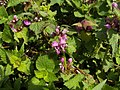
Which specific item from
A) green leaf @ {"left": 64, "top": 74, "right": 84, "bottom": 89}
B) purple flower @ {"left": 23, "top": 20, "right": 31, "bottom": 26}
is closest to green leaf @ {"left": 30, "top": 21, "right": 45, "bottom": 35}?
purple flower @ {"left": 23, "top": 20, "right": 31, "bottom": 26}

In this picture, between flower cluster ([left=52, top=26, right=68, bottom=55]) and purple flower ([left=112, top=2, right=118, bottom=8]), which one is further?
purple flower ([left=112, top=2, right=118, bottom=8])

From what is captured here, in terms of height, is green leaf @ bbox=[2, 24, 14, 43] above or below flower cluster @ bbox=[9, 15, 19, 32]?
below

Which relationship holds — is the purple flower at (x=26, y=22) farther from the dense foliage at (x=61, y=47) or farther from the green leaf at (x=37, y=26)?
the green leaf at (x=37, y=26)

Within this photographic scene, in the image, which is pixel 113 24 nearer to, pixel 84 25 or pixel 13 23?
pixel 84 25

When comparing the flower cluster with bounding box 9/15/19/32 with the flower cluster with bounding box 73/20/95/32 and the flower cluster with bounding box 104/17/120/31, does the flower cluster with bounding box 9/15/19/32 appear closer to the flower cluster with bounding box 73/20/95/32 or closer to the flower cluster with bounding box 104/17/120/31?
the flower cluster with bounding box 73/20/95/32

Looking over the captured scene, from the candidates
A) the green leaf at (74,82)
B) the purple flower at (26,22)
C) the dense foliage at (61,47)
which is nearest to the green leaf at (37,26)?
the dense foliage at (61,47)

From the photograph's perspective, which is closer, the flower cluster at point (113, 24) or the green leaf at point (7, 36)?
the flower cluster at point (113, 24)

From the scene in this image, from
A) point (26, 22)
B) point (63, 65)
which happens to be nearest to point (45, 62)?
point (63, 65)

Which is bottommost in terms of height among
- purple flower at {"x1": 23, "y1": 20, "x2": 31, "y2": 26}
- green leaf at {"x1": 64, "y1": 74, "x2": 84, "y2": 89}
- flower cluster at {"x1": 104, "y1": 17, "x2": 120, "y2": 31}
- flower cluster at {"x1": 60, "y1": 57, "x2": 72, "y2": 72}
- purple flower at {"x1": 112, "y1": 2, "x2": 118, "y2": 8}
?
green leaf at {"x1": 64, "y1": 74, "x2": 84, "y2": 89}
